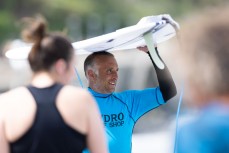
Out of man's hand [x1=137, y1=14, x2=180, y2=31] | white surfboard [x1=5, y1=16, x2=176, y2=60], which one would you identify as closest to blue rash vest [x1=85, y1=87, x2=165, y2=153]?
white surfboard [x1=5, y1=16, x2=176, y2=60]

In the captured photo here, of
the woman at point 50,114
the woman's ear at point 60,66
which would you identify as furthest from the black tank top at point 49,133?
the woman's ear at point 60,66

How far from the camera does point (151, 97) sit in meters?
4.95

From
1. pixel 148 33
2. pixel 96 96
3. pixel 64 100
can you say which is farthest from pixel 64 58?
pixel 96 96

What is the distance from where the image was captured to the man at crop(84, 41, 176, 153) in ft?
15.8

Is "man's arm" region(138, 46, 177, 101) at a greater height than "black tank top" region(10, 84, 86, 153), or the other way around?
"black tank top" region(10, 84, 86, 153)

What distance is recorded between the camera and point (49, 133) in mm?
3490

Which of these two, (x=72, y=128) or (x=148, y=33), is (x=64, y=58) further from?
(x=148, y=33)

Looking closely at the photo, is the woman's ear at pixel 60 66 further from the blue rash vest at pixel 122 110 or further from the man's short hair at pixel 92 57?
the man's short hair at pixel 92 57

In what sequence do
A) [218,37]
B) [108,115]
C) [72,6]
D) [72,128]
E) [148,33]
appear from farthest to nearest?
1. [72,6]
2. [108,115]
3. [148,33]
4. [72,128]
5. [218,37]

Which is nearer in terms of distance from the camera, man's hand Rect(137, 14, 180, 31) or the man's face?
man's hand Rect(137, 14, 180, 31)

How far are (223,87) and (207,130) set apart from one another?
155 millimetres

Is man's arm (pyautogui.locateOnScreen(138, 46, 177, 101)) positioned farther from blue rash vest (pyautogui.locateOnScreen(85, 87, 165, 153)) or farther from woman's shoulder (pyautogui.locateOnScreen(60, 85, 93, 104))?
woman's shoulder (pyautogui.locateOnScreen(60, 85, 93, 104))

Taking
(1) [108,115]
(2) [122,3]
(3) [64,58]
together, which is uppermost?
(3) [64,58]

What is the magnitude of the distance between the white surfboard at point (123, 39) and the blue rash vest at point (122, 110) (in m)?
0.30
